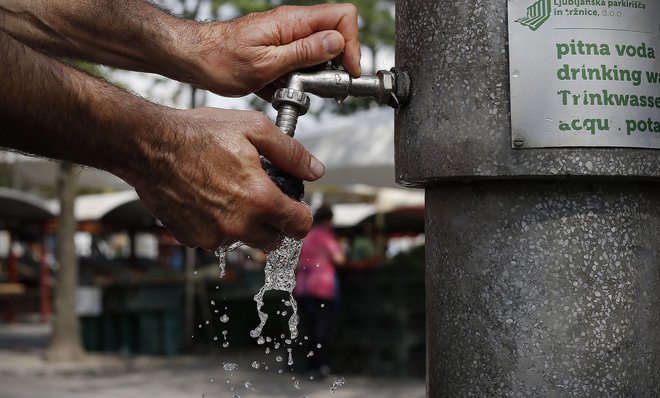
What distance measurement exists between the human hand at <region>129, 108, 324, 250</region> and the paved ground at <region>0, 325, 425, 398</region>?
704 centimetres

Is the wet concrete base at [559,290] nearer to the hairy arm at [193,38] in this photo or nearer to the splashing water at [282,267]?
the splashing water at [282,267]

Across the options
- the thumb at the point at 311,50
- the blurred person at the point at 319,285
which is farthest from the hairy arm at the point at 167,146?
the blurred person at the point at 319,285

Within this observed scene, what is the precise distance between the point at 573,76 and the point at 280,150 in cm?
63

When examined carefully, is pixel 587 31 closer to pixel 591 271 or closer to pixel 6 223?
pixel 591 271

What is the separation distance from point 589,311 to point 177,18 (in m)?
1.17

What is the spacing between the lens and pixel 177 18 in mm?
2193

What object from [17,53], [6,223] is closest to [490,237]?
[17,53]

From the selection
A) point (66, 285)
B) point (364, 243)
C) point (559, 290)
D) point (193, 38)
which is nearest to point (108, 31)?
point (193, 38)

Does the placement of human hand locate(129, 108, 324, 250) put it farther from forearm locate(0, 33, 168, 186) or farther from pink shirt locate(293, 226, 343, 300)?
pink shirt locate(293, 226, 343, 300)

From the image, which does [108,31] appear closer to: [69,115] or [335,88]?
[335,88]

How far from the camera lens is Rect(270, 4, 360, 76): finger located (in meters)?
2.00

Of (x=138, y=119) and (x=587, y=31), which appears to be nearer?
(x=138, y=119)

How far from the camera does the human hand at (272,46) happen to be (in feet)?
→ 6.46

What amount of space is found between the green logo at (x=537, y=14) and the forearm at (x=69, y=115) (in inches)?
30.6
